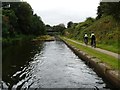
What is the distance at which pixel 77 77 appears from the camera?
54.5 feet

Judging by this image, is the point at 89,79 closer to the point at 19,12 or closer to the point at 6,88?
the point at 6,88

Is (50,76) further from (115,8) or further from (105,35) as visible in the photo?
(105,35)

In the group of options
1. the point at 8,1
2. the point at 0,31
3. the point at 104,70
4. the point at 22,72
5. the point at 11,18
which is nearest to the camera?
the point at 104,70

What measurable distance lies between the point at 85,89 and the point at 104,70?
126 inches

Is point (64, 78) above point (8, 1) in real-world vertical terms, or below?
below

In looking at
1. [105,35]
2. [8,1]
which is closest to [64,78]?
[105,35]

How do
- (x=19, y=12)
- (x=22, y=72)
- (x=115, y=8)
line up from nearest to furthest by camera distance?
(x=22, y=72) → (x=115, y=8) → (x=19, y=12)

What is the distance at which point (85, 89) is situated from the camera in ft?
43.2

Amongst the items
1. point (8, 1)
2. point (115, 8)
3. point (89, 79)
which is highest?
point (8, 1)

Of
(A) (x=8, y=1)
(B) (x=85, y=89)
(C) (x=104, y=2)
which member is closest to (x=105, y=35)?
(C) (x=104, y=2)

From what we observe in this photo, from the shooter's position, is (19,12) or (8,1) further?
(19,12)

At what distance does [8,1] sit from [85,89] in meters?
73.0

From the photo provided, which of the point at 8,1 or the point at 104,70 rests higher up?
the point at 8,1

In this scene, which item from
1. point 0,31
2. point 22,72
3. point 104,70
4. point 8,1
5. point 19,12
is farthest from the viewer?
point 19,12
